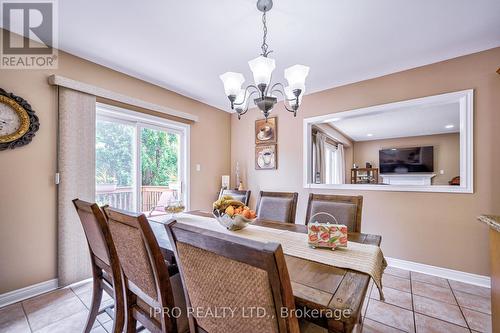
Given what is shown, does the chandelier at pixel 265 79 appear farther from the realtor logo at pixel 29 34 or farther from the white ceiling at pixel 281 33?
the realtor logo at pixel 29 34

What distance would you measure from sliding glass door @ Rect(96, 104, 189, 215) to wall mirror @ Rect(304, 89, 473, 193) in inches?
79.9

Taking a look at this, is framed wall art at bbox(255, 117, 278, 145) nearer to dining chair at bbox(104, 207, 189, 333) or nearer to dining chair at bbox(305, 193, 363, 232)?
dining chair at bbox(305, 193, 363, 232)

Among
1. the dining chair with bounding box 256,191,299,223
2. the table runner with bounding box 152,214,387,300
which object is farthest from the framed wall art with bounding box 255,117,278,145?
the table runner with bounding box 152,214,387,300

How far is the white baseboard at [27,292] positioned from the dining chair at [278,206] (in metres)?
2.15

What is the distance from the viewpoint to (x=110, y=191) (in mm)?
2688

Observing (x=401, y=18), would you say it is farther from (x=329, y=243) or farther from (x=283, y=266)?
(x=283, y=266)

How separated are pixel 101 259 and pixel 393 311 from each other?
227 cm

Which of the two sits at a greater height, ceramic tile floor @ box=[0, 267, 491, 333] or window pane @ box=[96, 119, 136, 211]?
window pane @ box=[96, 119, 136, 211]

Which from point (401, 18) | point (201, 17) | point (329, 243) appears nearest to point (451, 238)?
point (329, 243)

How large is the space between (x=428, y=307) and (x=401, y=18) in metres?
2.44

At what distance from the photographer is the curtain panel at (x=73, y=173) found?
2.21 m

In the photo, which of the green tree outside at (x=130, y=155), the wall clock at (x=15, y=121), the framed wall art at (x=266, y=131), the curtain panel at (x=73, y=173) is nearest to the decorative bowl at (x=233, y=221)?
the curtain panel at (x=73, y=173)

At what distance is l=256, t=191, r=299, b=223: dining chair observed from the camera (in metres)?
2.22

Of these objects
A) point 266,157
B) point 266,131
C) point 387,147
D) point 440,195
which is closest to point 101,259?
point 266,157
